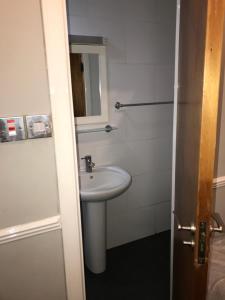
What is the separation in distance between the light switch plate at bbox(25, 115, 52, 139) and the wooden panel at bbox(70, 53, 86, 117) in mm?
Answer: 955

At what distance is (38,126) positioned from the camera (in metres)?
1.02

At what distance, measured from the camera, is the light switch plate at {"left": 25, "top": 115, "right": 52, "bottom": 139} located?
101 cm

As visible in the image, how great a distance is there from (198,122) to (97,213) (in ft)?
4.31

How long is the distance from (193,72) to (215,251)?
1063 millimetres

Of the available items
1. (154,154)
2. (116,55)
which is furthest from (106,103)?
(154,154)

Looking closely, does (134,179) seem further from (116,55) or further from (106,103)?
(116,55)

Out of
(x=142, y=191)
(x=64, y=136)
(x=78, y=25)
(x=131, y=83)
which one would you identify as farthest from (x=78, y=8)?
(x=142, y=191)

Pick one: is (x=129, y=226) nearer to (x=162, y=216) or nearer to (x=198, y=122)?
(x=162, y=216)

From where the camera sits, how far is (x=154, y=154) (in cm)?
240

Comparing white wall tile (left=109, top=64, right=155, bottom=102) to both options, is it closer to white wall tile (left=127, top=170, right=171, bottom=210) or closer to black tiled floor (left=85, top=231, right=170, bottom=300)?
white wall tile (left=127, top=170, right=171, bottom=210)

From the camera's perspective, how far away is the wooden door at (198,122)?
2.44ft

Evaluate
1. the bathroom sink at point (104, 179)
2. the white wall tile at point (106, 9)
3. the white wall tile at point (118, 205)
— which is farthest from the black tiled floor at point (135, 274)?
the white wall tile at point (106, 9)

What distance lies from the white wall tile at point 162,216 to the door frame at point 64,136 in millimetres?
1437

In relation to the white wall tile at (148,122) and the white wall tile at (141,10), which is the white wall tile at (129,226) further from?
the white wall tile at (141,10)
